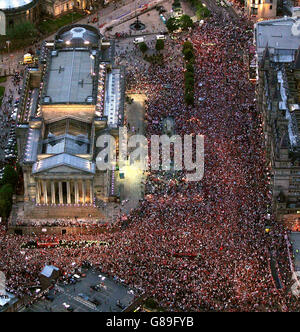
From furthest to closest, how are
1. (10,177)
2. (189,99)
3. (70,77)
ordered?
1. (189,99)
2. (70,77)
3. (10,177)

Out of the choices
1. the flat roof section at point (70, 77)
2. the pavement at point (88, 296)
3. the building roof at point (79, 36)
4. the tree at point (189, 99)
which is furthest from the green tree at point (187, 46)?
the pavement at point (88, 296)

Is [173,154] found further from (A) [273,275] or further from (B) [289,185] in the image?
(A) [273,275]

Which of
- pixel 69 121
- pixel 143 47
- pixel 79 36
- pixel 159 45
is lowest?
pixel 69 121

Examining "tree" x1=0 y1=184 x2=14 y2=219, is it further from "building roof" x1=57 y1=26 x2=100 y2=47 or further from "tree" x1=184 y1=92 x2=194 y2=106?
"building roof" x1=57 y1=26 x2=100 y2=47

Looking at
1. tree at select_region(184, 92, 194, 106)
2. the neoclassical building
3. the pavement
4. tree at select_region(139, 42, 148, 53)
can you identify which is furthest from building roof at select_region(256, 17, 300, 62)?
the pavement

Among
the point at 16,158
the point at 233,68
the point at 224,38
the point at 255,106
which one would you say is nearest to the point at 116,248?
the point at 16,158

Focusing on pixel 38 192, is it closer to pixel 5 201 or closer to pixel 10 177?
pixel 5 201

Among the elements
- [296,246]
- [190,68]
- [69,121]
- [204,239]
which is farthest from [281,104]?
[69,121]
